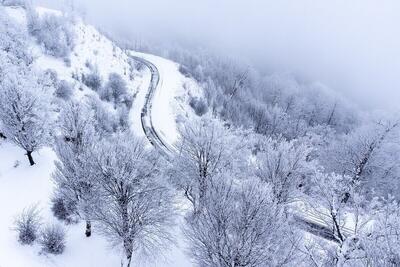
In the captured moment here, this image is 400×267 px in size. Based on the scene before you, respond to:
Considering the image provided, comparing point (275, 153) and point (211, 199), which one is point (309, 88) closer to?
point (275, 153)

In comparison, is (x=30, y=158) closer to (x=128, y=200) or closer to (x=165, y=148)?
(x=128, y=200)

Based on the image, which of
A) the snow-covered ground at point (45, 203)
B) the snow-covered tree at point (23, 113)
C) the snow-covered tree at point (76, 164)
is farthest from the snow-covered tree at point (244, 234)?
the snow-covered tree at point (23, 113)

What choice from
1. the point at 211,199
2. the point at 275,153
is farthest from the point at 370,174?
the point at 211,199

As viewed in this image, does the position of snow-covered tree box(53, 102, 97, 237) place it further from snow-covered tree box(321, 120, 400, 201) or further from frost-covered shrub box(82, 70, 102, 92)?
snow-covered tree box(321, 120, 400, 201)

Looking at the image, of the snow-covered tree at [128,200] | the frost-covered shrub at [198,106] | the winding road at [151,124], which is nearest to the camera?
the snow-covered tree at [128,200]

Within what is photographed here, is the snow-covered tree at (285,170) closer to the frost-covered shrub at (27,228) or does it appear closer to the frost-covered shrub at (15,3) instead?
the frost-covered shrub at (27,228)

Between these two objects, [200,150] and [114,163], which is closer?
[114,163]

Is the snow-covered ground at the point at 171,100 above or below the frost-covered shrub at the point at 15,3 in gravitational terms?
below

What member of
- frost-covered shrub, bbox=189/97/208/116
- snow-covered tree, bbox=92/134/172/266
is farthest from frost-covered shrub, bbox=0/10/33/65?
frost-covered shrub, bbox=189/97/208/116
